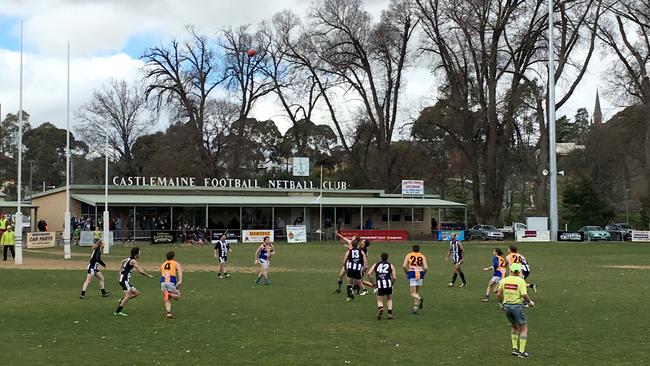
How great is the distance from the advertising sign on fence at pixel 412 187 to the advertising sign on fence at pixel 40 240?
32.2 metres

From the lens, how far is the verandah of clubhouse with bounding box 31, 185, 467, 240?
178 ft

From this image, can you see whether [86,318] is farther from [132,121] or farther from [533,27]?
[132,121]

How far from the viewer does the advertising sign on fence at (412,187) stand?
65188mm

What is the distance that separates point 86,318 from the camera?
15523 millimetres

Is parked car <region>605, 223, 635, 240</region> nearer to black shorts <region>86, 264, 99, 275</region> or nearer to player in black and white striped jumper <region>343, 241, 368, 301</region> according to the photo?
player in black and white striped jumper <region>343, 241, 368, 301</region>

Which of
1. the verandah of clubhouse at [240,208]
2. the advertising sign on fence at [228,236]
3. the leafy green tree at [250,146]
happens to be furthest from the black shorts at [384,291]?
the leafy green tree at [250,146]

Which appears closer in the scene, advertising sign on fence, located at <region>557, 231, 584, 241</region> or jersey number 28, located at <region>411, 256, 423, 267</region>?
jersey number 28, located at <region>411, 256, 423, 267</region>

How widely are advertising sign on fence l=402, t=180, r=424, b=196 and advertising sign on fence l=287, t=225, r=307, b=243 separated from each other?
13691 mm

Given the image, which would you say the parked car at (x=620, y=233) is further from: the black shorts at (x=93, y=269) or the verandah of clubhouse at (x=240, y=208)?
the black shorts at (x=93, y=269)

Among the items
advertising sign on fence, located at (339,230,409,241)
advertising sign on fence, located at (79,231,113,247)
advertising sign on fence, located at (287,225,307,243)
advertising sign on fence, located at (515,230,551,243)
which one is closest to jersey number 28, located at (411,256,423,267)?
advertising sign on fence, located at (79,231,113,247)

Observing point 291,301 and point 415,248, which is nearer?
point 415,248

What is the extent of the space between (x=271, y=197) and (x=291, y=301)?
4347cm

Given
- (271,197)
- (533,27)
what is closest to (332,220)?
(271,197)

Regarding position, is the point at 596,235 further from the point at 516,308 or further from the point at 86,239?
the point at 516,308
